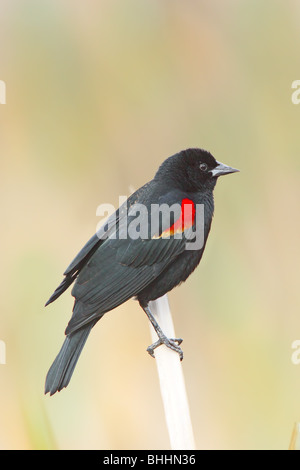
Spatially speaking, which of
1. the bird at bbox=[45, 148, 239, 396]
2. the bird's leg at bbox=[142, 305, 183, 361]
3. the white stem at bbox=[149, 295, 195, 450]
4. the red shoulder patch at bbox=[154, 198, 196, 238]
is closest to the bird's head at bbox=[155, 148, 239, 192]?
the bird at bbox=[45, 148, 239, 396]

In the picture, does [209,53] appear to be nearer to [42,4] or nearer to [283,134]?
[283,134]

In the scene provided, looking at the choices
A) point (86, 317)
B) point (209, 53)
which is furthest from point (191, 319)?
point (209, 53)

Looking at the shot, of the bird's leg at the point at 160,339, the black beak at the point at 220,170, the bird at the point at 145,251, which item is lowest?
the bird's leg at the point at 160,339

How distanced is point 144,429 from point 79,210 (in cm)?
87

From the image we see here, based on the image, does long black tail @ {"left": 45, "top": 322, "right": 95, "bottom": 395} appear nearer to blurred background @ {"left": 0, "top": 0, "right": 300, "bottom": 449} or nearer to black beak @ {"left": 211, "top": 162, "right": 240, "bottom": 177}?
blurred background @ {"left": 0, "top": 0, "right": 300, "bottom": 449}

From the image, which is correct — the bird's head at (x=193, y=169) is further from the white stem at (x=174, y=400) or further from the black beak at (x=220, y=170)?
the white stem at (x=174, y=400)

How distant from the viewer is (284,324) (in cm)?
226

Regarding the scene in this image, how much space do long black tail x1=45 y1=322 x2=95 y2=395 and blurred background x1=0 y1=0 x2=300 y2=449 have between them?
20 cm

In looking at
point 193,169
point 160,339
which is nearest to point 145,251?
point 160,339

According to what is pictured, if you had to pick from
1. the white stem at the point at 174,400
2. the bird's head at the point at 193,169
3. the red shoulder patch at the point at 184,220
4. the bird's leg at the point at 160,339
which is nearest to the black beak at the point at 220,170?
the bird's head at the point at 193,169

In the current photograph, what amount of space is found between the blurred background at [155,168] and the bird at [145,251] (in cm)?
20

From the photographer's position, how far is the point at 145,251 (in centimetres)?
205

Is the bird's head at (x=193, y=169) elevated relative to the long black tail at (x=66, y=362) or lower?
elevated

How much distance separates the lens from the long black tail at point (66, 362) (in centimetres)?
180
